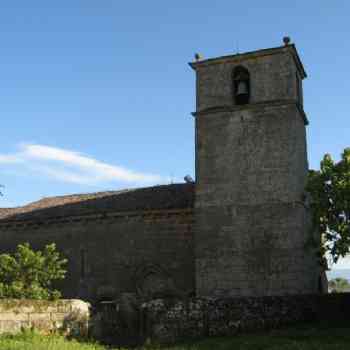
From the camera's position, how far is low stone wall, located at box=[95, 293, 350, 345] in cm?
1559

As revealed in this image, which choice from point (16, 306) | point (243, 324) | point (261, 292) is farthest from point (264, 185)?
point (16, 306)

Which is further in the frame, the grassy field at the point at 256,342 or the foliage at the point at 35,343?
the grassy field at the point at 256,342

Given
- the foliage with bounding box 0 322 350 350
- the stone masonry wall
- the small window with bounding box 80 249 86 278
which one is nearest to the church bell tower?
the stone masonry wall

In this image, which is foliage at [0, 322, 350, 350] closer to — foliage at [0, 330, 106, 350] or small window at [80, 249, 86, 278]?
foliage at [0, 330, 106, 350]

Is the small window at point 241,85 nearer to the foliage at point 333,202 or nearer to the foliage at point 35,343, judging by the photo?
the foliage at point 333,202

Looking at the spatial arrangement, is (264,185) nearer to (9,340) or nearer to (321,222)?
(321,222)

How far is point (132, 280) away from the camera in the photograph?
22.2 m

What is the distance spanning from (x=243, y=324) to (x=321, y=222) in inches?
179

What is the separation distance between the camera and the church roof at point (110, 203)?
22812 millimetres

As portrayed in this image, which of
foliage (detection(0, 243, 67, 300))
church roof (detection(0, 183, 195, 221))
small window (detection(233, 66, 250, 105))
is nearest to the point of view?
foliage (detection(0, 243, 67, 300))

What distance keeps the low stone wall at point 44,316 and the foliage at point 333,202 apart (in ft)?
27.2

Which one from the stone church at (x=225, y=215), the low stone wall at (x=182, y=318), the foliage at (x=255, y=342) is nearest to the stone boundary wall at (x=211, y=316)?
the low stone wall at (x=182, y=318)

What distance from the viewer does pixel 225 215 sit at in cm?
2097

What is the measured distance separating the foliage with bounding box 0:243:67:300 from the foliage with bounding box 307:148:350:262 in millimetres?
10247
